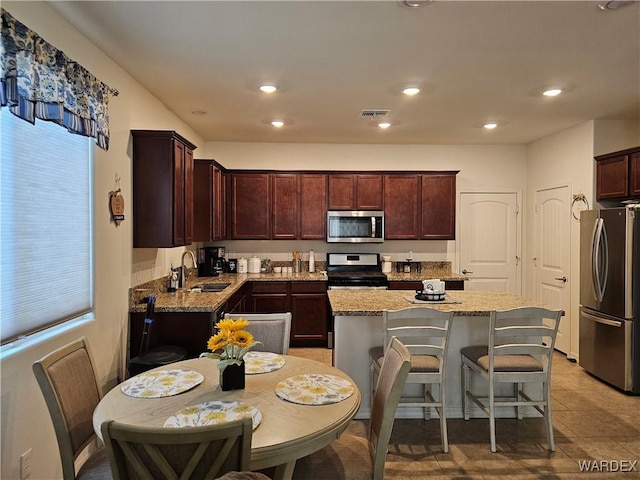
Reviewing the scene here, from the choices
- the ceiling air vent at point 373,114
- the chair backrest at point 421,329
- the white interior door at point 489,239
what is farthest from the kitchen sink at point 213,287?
the white interior door at point 489,239

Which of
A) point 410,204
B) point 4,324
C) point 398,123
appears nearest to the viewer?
point 4,324

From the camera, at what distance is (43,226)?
87.7 inches

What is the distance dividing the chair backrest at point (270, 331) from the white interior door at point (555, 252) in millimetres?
3664

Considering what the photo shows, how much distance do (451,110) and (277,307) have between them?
2961 millimetres

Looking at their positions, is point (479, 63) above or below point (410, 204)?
above

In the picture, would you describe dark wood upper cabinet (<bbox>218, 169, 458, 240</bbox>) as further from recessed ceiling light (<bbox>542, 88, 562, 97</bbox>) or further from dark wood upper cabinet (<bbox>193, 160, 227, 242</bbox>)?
recessed ceiling light (<bbox>542, 88, 562, 97</bbox>)

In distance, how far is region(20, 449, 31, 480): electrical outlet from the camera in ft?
6.73

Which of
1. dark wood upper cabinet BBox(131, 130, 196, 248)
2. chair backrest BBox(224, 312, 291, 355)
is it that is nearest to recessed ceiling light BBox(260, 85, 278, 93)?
dark wood upper cabinet BBox(131, 130, 196, 248)

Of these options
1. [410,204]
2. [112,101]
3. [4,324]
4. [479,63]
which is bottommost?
[4,324]

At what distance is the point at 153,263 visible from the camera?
148 inches

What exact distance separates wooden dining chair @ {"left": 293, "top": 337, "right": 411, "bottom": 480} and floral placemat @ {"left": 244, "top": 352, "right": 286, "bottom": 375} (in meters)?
0.47

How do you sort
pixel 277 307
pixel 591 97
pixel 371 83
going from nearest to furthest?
pixel 371 83, pixel 591 97, pixel 277 307

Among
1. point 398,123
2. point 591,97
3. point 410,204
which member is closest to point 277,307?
point 410,204

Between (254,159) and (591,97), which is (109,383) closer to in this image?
(254,159)
